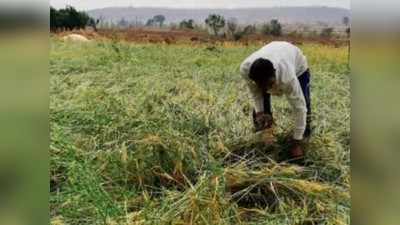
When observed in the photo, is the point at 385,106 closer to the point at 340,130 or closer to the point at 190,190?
the point at 340,130

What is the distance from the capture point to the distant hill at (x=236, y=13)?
2.16 metres

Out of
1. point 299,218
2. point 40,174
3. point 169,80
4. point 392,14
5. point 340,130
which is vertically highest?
point 392,14

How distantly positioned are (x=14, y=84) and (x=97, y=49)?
1.17ft

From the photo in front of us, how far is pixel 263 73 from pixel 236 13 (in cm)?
25

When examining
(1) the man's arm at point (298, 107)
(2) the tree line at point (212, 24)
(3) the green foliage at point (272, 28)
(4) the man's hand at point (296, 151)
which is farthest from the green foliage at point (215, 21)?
(4) the man's hand at point (296, 151)

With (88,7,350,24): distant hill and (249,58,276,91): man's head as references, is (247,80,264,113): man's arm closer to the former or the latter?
(249,58,276,91): man's head

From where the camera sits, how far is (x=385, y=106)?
7.14 ft

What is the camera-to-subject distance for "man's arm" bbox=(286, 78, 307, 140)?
2260 millimetres

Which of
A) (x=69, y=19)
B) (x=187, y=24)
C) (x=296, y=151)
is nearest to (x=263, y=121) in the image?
(x=296, y=151)

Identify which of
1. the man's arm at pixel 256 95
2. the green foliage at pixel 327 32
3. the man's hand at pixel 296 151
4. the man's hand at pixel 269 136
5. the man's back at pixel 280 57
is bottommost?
the man's hand at pixel 296 151

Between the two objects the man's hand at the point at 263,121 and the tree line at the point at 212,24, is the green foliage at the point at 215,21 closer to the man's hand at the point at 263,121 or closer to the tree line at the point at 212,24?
the tree line at the point at 212,24

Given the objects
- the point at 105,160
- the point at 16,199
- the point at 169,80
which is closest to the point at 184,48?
the point at 169,80

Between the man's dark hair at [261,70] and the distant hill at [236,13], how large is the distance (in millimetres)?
159

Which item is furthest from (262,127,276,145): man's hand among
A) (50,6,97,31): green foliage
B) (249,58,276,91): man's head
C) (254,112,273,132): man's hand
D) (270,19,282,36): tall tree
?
(50,6,97,31): green foliage
